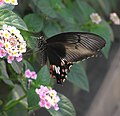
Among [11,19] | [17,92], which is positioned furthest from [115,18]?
[11,19]

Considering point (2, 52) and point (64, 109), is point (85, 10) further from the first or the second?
point (2, 52)

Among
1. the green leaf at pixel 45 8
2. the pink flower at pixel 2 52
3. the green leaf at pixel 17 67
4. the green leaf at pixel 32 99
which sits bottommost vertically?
the green leaf at pixel 32 99

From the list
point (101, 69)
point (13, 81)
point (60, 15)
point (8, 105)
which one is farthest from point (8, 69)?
point (101, 69)

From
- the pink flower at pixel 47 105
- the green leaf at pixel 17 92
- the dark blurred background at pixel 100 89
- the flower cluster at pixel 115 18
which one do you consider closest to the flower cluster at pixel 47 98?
the pink flower at pixel 47 105

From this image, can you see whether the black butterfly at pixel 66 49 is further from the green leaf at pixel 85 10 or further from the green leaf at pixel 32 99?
the green leaf at pixel 85 10

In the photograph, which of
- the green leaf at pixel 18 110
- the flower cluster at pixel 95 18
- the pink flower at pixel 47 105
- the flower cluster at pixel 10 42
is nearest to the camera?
the flower cluster at pixel 10 42

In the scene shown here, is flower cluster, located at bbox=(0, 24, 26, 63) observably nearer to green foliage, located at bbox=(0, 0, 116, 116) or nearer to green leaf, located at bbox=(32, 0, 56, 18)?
green foliage, located at bbox=(0, 0, 116, 116)
